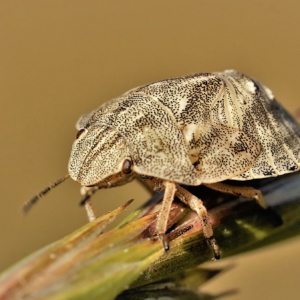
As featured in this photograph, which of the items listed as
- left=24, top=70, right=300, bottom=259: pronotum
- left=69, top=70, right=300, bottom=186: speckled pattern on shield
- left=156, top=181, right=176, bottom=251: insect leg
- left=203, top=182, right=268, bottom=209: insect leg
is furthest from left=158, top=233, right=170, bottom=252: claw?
left=203, top=182, right=268, bottom=209: insect leg

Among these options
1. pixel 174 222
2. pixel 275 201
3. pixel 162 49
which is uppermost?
pixel 162 49

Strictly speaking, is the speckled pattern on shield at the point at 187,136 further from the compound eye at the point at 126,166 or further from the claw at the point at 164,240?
the claw at the point at 164,240

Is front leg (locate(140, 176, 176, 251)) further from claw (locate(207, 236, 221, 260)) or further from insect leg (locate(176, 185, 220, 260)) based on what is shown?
claw (locate(207, 236, 221, 260))

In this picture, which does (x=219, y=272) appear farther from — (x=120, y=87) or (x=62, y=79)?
→ (x=62, y=79)

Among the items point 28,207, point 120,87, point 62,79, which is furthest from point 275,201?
point 62,79

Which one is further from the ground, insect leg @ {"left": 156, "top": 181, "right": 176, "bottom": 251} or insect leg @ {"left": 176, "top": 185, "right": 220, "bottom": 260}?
insect leg @ {"left": 156, "top": 181, "right": 176, "bottom": 251}

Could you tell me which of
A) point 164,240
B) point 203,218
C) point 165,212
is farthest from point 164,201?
point 164,240

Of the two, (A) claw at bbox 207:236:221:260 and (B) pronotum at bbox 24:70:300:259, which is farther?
(B) pronotum at bbox 24:70:300:259

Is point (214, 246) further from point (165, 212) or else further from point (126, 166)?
point (126, 166)
